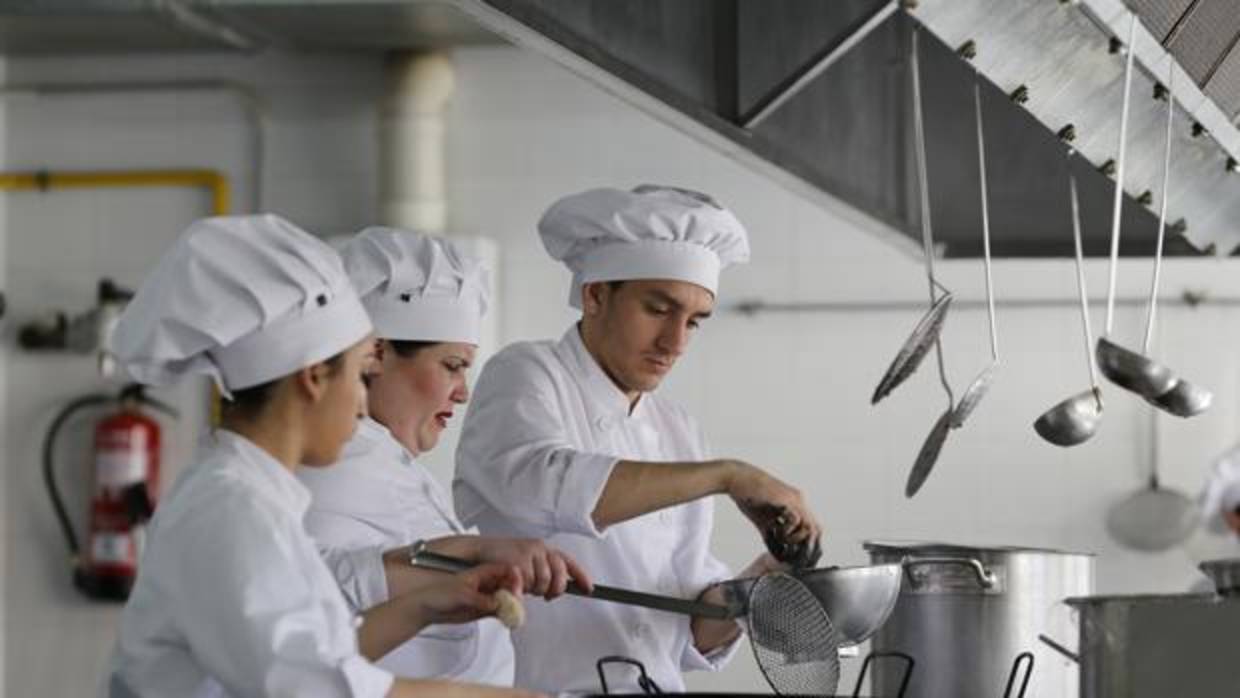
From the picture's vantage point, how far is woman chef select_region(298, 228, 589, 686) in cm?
232

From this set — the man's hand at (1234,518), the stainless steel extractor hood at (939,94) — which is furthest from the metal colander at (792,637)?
the man's hand at (1234,518)

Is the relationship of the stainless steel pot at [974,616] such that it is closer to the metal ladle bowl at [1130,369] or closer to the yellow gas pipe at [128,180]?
the metal ladle bowl at [1130,369]

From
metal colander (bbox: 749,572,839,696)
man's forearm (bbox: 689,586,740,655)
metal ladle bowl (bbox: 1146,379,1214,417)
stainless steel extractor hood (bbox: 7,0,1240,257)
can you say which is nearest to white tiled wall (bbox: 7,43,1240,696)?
stainless steel extractor hood (bbox: 7,0,1240,257)

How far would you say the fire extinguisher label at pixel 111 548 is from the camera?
5.95 m

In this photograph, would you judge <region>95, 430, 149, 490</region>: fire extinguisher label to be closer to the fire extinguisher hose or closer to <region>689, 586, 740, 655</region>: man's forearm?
the fire extinguisher hose

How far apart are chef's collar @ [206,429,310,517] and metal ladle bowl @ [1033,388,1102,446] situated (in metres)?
1.33

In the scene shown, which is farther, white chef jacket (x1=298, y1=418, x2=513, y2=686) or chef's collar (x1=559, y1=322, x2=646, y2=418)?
chef's collar (x1=559, y1=322, x2=646, y2=418)

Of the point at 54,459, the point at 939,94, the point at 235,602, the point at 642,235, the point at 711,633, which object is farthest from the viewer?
the point at 54,459

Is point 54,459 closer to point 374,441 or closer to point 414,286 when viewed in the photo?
point 414,286

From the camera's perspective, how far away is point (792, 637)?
248 centimetres

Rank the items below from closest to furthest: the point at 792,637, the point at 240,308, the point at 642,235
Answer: the point at 240,308 < the point at 792,637 < the point at 642,235

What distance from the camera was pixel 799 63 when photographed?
3029mm

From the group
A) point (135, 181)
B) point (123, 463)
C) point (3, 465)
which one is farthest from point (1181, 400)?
A: point (3, 465)

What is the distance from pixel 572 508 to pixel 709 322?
3326mm
